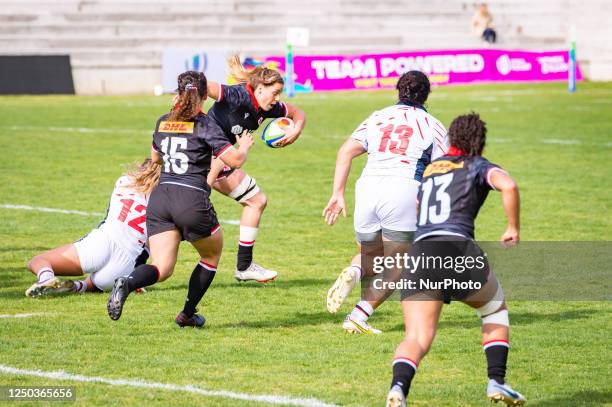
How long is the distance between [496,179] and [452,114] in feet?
68.8

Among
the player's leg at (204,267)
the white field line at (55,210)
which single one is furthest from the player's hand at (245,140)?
the white field line at (55,210)

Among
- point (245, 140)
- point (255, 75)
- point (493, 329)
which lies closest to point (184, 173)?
point (245, 140)

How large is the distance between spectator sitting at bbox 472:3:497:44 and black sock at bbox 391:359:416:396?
3667cm

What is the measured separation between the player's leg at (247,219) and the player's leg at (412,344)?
426 centimetres

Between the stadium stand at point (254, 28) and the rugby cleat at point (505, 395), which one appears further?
the stadium stand at point (254, 28)

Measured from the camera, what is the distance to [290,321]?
28.7 feet

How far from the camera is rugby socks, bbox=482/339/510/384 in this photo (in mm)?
6136

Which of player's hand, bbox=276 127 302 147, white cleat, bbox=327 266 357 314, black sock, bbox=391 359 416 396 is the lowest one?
white cleat, bbox=327 266 357 314

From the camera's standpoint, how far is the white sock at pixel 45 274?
30.4 feet

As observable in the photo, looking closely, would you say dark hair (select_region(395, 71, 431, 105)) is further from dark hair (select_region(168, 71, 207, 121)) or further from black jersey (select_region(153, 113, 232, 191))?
dark hair (select_region(168, 71, 207, 121))

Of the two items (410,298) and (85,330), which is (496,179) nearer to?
(410,298)

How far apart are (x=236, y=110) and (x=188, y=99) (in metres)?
1.75

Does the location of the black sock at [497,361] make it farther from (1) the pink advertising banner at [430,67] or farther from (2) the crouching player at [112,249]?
(1) the pink advertising banner at [430,67]

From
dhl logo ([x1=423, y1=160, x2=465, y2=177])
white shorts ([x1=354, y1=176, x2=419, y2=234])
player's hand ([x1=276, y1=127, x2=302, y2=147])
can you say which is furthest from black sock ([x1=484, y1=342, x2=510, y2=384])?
player's hand ([x1=276, y1=127, x2=302, y2=147])
